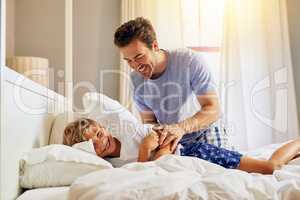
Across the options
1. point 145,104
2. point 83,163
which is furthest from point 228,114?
point 83,163

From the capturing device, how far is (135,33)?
1.65m

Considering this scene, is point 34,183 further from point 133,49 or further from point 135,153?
point 133,49

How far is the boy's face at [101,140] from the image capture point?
1465 mm

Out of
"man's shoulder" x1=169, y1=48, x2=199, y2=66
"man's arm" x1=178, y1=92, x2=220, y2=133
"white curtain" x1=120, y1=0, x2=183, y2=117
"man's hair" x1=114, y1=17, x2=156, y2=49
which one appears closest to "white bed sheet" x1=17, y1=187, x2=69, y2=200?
"man's arm" x1=178, y1=92, x2=220, y2=133

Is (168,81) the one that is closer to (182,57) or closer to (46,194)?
(182,57)

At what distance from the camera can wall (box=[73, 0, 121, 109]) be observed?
9.79 ft

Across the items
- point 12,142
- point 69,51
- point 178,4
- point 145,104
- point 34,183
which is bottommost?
point 34,183

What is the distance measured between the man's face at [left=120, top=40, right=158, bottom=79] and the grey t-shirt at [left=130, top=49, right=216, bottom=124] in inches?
3.2

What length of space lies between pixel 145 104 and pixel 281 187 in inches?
47.0

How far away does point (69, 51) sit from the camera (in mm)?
2652

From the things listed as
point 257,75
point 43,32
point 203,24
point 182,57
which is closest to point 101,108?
point 182,57

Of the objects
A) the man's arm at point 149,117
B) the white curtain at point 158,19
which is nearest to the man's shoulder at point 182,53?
the man's arm at point 149,117

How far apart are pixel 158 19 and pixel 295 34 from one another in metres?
1.16

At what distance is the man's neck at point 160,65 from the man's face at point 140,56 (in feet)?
0.10
